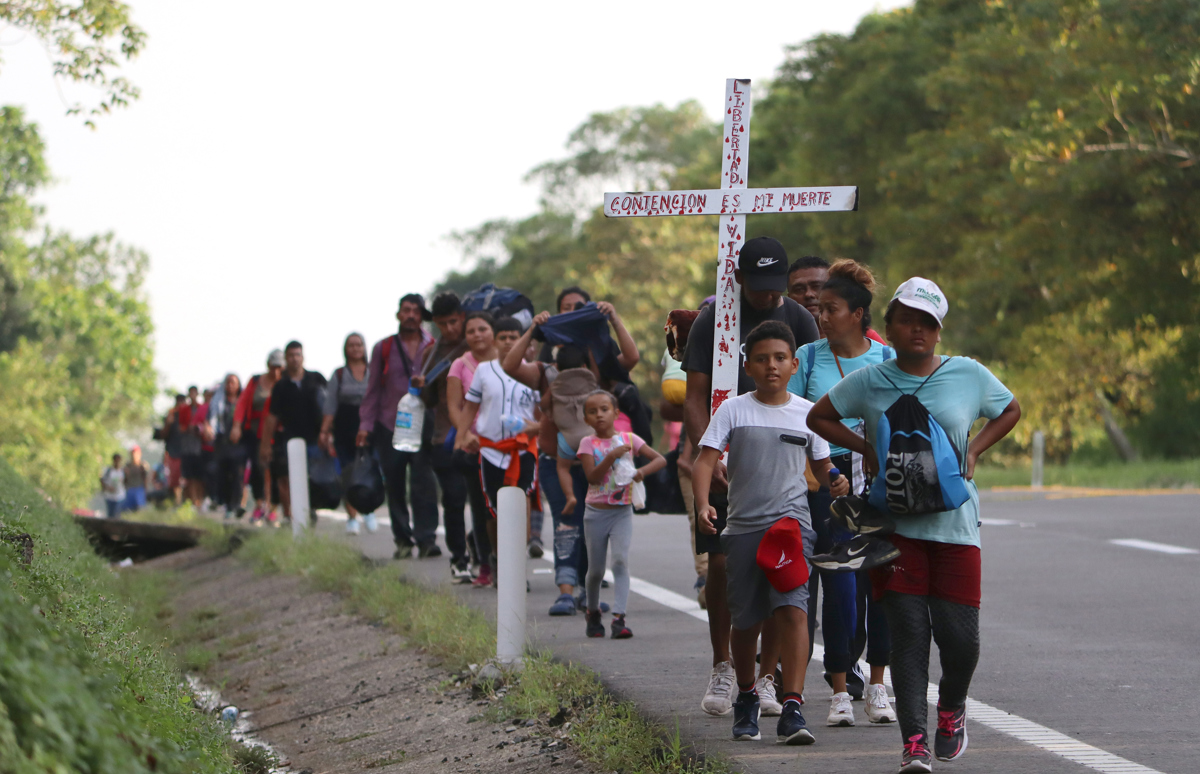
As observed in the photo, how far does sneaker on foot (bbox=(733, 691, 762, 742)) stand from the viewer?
19.0ft

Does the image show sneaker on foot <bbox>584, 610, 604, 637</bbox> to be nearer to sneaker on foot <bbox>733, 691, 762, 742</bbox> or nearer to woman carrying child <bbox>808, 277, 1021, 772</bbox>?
sneaker on foot <bbox>733, 691, 762, 742</bbox>

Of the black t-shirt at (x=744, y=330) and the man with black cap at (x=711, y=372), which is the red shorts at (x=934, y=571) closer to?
the man with black cap at (x=711, y=372)

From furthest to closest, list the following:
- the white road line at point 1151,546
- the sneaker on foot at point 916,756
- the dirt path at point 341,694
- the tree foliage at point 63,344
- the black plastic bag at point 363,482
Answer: the tree foliage at point 63,344 → the black plastic bag at point 363,482 → the white road line at point 1151,546 → the dirt path at point 341,694 → the sneaker on foot at point 916,756

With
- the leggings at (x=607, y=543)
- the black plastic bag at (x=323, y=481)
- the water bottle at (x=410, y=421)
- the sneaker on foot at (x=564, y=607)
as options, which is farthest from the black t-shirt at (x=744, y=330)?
the black plastic bag at (x=323, y=481)

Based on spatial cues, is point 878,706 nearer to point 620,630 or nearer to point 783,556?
point 783,556

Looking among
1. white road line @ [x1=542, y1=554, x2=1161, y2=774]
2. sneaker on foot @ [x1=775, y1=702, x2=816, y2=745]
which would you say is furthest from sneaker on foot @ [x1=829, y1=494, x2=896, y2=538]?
sneaker on foot @ [x1=775, y1=702, x2=816, y2=745]

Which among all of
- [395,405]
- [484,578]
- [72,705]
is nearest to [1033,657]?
[484,578]

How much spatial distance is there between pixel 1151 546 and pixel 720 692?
8.26m

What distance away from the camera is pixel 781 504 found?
5855 mm

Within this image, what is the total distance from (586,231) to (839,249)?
22713mm

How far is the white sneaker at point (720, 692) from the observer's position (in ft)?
20.6

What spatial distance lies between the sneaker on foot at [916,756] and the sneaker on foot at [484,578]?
6108 millimetres

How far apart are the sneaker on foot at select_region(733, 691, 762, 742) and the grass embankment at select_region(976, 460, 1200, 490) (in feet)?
65.6

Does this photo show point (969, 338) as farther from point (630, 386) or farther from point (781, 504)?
point (781, 504)
